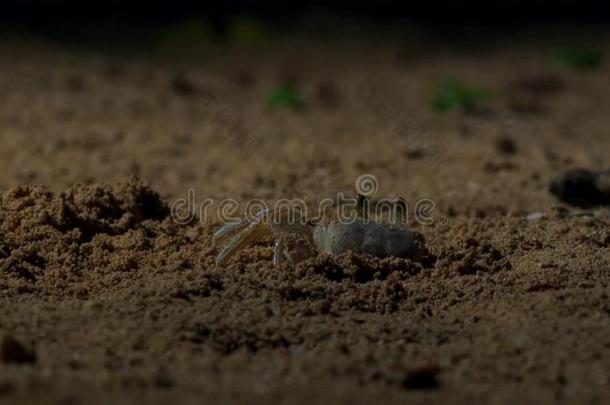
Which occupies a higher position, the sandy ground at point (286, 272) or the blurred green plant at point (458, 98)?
the blurred green plant at point (458, 98)

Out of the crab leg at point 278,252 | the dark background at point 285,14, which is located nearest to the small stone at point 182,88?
the dark background at point 285,14

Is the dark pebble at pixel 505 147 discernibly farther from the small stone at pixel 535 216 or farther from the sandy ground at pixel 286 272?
the small stone at pixel 535 216

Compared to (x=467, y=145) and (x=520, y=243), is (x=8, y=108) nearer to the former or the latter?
(x=467, y=145)

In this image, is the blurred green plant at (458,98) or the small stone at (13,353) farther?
the blurred green plant at (458,98)

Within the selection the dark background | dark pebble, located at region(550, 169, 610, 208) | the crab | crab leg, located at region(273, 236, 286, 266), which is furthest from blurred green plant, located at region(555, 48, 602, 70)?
crab leg, located at region(273, 236, 286, 266)

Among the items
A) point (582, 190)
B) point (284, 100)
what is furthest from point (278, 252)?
point (284, 100)
